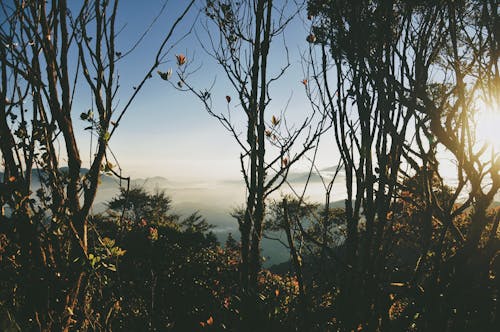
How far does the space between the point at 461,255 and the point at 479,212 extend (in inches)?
12.6

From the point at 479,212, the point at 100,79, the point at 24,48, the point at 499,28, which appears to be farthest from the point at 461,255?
the point at 24,48

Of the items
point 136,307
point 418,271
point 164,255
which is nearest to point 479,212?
point 418,271

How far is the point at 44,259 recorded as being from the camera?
1800mm

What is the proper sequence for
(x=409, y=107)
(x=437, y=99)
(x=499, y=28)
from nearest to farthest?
(x=409, y=107), (x=499, y=28), (x=437, y=99)

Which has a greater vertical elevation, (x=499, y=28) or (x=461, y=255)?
(x=499, y=28)

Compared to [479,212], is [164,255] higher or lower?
lower

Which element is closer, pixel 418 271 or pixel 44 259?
pixel 418 271

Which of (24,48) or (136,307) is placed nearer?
(24,48)

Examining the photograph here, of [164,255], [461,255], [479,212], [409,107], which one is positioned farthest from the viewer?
[164,255]

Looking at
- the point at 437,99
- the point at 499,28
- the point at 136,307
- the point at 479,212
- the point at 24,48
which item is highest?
the point at 437,99

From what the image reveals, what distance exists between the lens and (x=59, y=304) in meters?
1.82

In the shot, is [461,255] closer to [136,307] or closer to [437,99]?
[437,99]

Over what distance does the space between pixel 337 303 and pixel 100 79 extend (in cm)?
181

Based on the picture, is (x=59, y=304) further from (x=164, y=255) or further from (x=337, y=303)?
(x=164, y=255)
